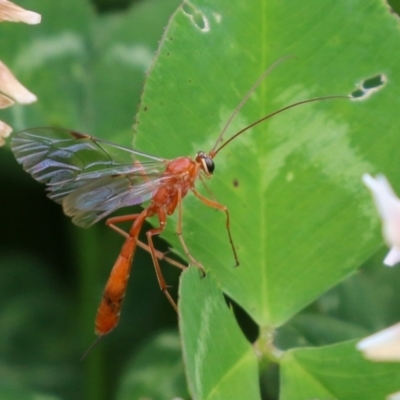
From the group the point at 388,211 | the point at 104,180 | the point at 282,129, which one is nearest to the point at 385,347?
the point at 388,211

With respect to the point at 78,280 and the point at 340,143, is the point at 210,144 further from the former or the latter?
the point at 78,280

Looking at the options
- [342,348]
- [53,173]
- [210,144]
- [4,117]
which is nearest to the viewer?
[342,348]

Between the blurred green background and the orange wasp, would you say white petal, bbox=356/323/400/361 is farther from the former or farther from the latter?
the blurred green background

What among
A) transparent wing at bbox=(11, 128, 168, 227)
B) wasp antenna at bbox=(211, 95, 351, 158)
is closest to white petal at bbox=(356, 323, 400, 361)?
wasp antenna at bbox=(211, 95, 351, 158)

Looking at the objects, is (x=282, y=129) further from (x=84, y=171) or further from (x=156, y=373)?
(x=156, y=373)

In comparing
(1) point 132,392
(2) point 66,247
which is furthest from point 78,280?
(1) point 132,392
